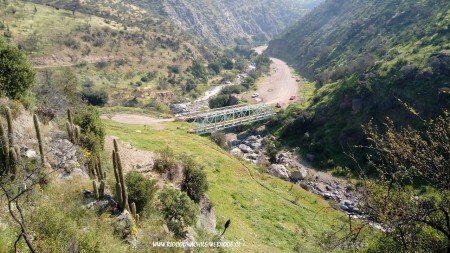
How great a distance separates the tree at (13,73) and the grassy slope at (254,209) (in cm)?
1240

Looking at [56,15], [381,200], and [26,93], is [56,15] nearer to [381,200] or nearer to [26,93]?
[26,93]

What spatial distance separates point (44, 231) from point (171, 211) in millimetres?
6288

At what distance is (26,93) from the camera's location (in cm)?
1702

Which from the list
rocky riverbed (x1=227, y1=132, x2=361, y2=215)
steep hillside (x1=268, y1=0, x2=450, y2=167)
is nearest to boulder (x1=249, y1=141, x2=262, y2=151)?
rocky riverbed (x1=227, y1=132, x2=361, y2=215)

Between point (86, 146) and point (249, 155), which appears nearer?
point (86, 146)

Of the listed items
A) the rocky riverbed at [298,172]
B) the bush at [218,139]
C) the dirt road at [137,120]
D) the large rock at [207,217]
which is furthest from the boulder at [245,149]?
the large rock at [207,217]

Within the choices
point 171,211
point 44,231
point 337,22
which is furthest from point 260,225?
point 337,22

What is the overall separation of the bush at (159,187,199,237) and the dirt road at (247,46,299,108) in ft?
217

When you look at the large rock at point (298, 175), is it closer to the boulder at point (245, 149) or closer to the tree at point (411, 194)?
the boulder at point (245, 149)

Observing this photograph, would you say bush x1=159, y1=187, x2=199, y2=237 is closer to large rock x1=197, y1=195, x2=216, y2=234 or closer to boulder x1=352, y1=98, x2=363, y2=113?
large rock x1=197, y1=195, x2=216, y2=234

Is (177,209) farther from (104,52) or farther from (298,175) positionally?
(104,52)

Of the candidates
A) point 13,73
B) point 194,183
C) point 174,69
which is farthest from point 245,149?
point 174,69

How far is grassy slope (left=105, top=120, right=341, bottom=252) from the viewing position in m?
19.6

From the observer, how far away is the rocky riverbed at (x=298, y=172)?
4158cm
